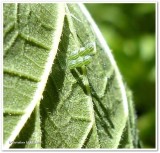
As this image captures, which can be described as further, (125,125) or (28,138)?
(125,125)

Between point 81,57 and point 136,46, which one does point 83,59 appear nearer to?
point 81,57

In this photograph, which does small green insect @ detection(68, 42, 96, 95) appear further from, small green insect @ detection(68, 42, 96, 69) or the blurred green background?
the blurred green background

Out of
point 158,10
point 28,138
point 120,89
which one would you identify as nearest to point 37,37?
point 28,138

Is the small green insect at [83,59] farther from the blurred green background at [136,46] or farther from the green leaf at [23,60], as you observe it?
the blurred green background at [136,46]

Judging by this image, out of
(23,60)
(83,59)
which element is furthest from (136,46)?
(23,60)

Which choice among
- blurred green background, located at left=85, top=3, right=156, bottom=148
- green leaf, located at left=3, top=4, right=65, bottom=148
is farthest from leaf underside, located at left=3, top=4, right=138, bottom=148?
blurred green background, located at left=85, top=3, right=156, bottom=148

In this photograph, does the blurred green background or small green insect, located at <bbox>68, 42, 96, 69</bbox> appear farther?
the blurred green background

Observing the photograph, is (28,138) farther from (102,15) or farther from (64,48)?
(102,15)
